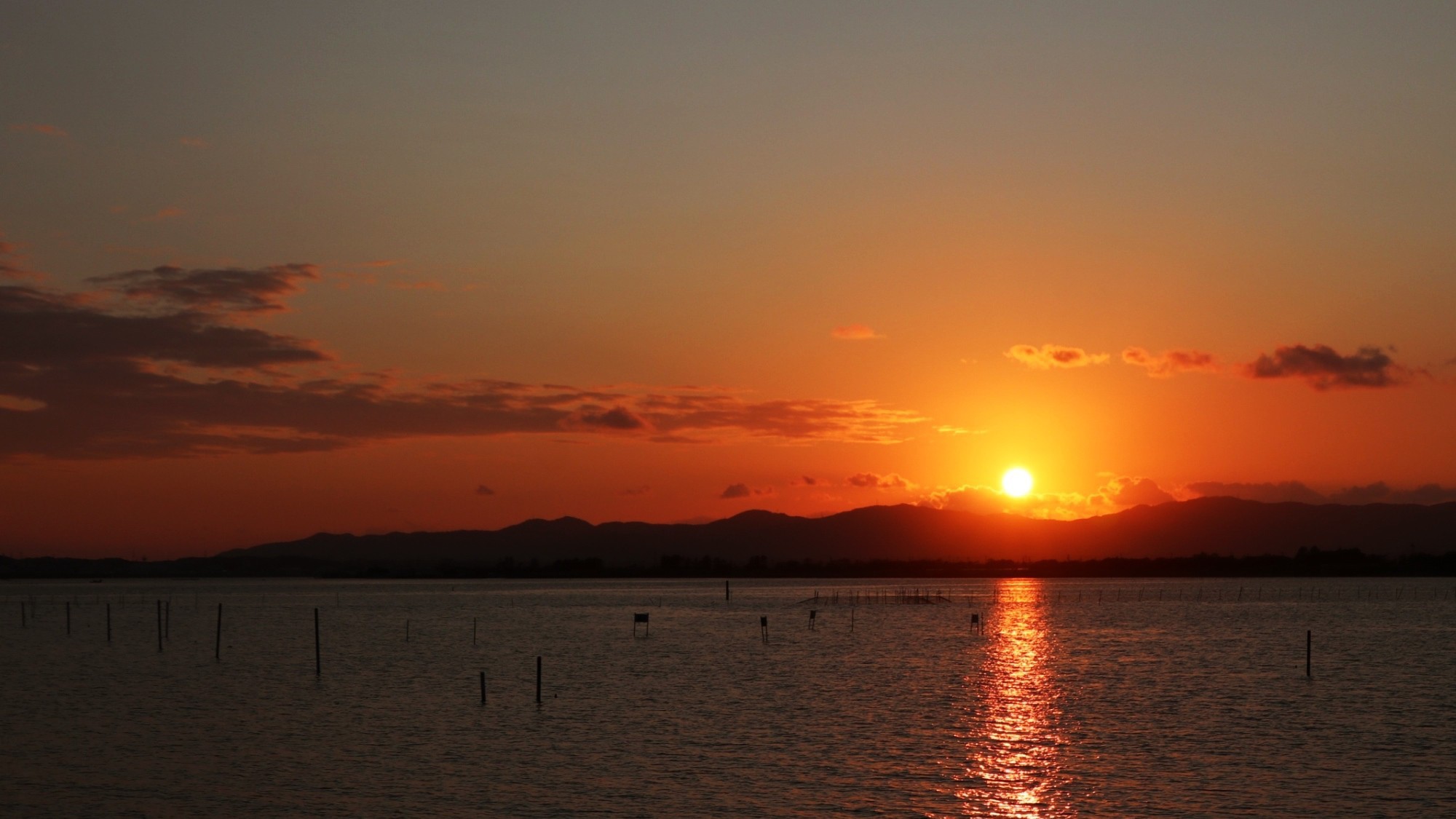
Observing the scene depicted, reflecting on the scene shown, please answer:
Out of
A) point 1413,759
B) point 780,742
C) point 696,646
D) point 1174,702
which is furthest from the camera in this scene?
point 696,646

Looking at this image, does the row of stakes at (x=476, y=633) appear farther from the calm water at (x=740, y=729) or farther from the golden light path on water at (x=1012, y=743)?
the golden light path on water at (x=1012, y=743)

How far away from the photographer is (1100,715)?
64.2 meters

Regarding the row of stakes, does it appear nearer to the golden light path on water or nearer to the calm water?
the calm water

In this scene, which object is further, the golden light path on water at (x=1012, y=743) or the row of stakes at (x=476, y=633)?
the row of stakes at (x=476, y=633)

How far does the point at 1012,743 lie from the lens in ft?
182

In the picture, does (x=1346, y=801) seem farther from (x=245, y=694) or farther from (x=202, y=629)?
(x=202, y=629)

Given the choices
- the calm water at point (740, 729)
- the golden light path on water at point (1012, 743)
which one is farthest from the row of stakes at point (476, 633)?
the golden light path on water at point (1012, 743)

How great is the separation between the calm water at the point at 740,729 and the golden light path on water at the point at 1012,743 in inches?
8.6

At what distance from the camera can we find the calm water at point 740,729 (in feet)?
143

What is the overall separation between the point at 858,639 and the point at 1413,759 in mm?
75945

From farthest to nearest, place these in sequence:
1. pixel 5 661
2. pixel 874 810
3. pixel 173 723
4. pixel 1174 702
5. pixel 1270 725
Result: pixel 5 661 < pixel 1174 702 < pixel 173 723 < pixel 1270 725 < pixel 874 810

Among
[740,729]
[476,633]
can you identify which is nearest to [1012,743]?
[740,729]

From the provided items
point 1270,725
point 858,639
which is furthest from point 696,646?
point 1270,725

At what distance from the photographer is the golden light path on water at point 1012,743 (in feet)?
139
